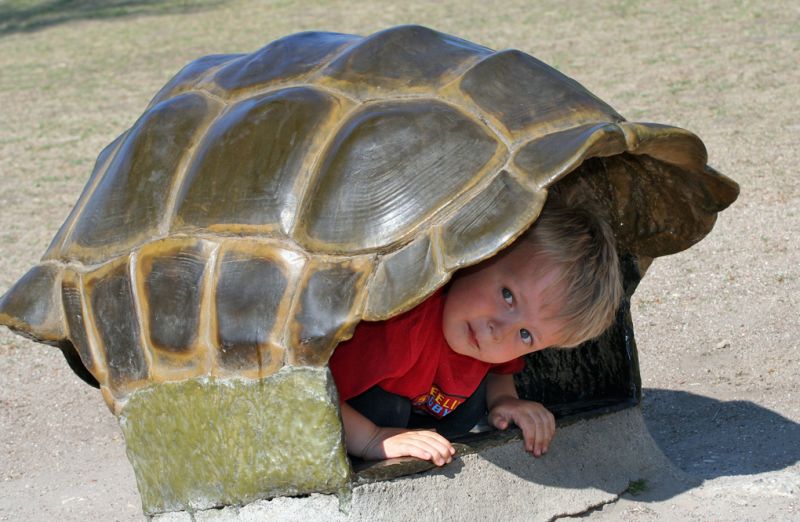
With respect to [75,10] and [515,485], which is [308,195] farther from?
[75,10]

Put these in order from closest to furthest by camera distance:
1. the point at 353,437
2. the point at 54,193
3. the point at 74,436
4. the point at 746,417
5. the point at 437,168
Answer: the point at 437,168 < the point at 353,437 < the point at 746,417 < the point at 74,436 < the point at 54,193

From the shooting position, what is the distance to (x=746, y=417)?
332cm

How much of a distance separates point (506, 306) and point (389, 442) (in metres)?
0.39

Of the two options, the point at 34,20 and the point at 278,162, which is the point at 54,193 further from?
the point at 34,20

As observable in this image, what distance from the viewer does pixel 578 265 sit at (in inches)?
94.0

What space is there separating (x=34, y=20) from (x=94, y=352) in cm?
1361

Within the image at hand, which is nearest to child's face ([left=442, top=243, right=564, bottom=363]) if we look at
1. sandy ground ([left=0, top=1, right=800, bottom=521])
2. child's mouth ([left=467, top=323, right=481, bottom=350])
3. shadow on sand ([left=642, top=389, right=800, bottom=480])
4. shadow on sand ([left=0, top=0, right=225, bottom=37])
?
child's mouth ([left=467, top=323, right=481, bottom=350])

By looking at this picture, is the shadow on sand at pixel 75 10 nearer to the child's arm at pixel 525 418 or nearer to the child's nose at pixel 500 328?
the child's arm at pixel 525 418

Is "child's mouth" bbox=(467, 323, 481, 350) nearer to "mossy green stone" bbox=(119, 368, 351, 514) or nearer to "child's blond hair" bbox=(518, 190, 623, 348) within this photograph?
"child's blond hair" bbox=(518, 190, 623, 348)

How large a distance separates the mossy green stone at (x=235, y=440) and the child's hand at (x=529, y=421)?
0.57 m

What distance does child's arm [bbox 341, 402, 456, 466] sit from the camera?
2354 millimetres

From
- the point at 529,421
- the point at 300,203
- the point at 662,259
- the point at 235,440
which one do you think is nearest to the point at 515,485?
the point at 529,421

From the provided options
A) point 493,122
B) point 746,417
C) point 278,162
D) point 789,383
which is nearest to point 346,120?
point 278,162

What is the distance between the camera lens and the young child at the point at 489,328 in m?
2.38
